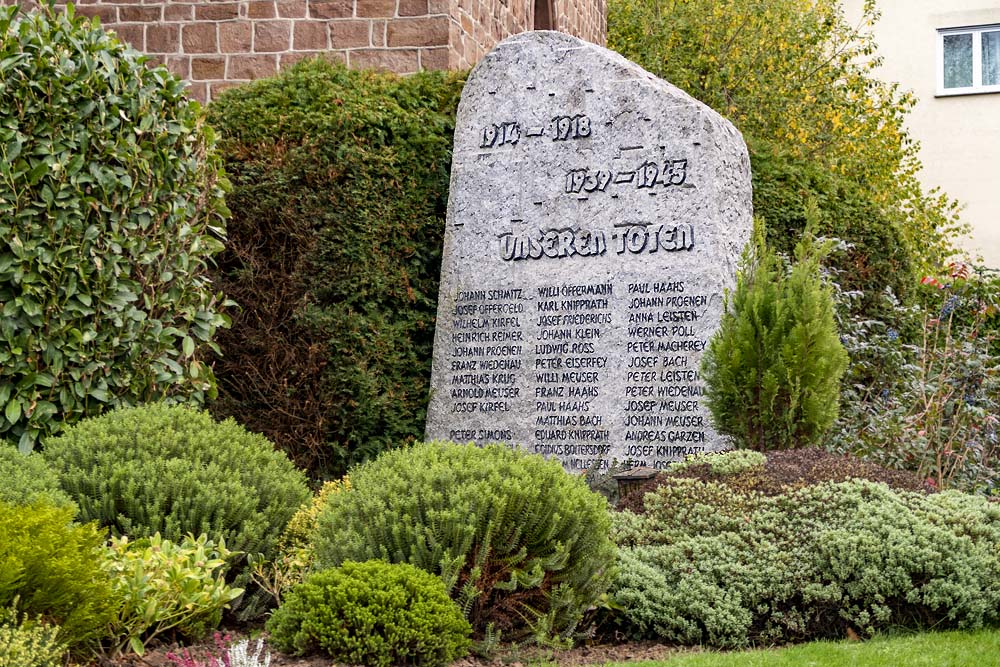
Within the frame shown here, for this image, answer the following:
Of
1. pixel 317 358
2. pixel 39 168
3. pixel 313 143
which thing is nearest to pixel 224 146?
pixel 313 143

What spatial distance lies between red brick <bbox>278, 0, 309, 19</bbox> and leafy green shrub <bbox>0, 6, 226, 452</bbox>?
184 inches

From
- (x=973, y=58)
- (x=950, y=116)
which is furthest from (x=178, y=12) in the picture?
(x=973, y=58)

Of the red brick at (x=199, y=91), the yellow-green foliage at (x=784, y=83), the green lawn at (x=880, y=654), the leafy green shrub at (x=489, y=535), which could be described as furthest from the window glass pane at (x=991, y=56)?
the leafy green shrub at (x=489, y=535)

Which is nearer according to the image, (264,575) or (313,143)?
(264,575)

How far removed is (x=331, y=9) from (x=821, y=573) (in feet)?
27.3

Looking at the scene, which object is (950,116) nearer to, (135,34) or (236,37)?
(236,37)

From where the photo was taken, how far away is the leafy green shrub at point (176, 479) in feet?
17.0

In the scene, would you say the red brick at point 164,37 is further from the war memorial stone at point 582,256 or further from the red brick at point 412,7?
the war memorial stone at point 582,256

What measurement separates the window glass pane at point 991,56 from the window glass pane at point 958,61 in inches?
9.9

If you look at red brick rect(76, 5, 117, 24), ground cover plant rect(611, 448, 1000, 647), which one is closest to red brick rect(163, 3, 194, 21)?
red brick rect(76, 5, 117, 24)

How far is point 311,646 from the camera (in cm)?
433

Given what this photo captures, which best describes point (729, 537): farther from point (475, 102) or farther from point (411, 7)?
point (411, 7)

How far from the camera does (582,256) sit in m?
8.28

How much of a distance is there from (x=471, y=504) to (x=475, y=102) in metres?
4.80
